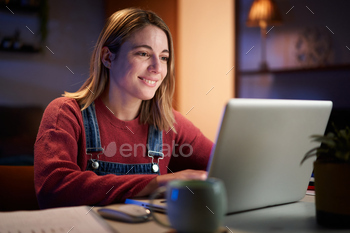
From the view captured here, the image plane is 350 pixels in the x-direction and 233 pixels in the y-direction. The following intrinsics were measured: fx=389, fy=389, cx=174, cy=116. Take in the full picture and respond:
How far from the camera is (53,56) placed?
295 centimetres

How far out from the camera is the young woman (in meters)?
1.37

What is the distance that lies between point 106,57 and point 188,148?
0.50 meters

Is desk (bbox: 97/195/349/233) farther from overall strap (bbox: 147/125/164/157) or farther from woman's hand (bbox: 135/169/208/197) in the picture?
overall strap (bbox: 147/125/164/157)

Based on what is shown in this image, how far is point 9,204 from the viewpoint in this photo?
133cm

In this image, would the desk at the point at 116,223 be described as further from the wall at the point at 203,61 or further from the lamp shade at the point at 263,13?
the lamp shade at the point at 263,13

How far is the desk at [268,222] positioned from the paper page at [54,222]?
40 millimetres

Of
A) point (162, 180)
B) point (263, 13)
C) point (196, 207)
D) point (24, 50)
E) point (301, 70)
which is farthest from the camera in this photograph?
point (301, 70)

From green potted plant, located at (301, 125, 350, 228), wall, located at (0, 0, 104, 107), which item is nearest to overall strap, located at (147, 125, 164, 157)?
green potted plant, located at (301, 125, 350, 228)

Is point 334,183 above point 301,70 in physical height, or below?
below

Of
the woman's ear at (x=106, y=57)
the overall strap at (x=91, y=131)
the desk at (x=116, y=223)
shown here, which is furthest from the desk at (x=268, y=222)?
the woman's ear at (x=106, y=57)

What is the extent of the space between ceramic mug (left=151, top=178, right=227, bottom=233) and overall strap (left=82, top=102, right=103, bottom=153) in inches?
32.2

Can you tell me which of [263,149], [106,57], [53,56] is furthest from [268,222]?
[53,56]

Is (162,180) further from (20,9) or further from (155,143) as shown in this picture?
(20,9)

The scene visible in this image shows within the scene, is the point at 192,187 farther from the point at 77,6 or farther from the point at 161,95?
the point at 77,6
